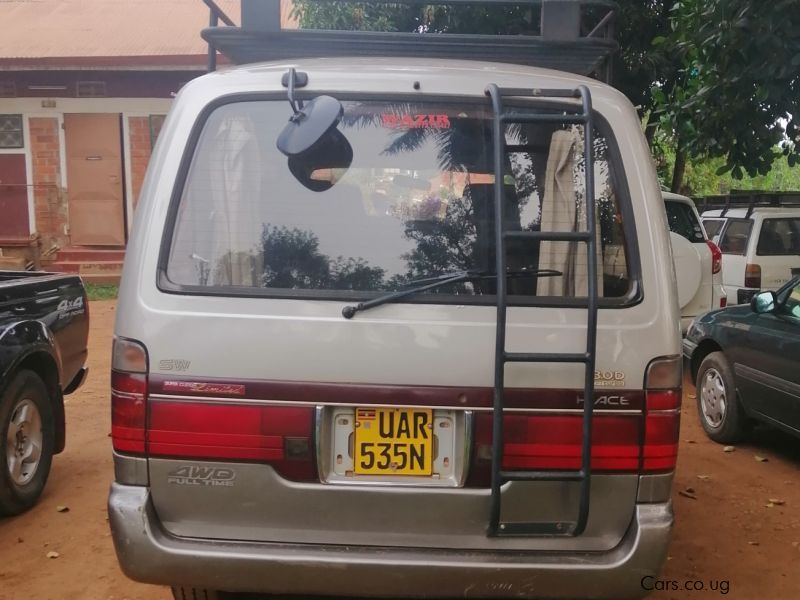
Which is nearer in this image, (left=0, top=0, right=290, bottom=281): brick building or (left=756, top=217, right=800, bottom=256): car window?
(left=756, top=217, right=800, bottom=256): car window

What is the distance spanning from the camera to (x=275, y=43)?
11.2ft

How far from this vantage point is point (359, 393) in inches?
95.1

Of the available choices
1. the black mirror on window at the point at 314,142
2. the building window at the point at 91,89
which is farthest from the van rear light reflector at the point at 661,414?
the building window at the point at 91,89

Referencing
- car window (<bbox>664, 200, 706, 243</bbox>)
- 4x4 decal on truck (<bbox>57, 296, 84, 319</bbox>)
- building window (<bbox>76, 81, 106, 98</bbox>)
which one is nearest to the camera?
4x4 decal on truck (<bbox>57, 296, 84, 319</bbox>)

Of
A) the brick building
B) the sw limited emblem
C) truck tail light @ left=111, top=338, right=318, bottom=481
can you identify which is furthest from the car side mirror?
the brick building

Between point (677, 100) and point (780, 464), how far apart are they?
15.5ft

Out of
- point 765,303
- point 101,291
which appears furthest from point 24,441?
point 101,291

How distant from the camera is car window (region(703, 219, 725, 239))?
35.7ft

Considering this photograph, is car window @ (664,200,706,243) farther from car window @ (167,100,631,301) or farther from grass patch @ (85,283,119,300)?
grass patch @ (85,283,119,300)

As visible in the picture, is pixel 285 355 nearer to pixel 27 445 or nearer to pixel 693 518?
pixel 27 445

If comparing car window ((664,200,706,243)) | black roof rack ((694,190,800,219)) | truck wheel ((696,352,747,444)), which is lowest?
truck wheel ((696,352,747,444))

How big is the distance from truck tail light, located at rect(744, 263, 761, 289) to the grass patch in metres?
8.99

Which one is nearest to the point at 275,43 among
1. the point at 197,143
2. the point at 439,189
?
the point at 197,143

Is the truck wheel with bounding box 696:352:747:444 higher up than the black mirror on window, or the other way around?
the black mirror on window
